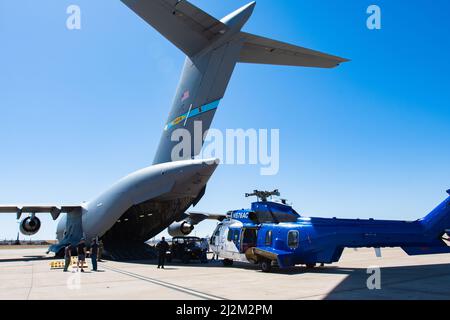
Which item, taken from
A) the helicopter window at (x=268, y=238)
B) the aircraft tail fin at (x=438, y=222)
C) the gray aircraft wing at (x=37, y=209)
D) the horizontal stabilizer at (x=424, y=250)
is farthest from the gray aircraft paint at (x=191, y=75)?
the horizontal stabilizer at (x=424, y=250)

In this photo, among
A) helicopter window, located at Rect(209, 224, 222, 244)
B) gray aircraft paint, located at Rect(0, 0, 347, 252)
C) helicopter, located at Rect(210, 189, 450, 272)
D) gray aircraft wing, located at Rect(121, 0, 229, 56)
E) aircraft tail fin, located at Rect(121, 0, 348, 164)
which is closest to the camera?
helicopter, located at Rect(210, 189, 450, 272)

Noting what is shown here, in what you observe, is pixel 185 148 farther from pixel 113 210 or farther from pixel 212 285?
pixel 212 285

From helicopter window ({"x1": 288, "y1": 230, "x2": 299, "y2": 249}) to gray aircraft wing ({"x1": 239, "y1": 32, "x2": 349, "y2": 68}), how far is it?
7449 millimetres

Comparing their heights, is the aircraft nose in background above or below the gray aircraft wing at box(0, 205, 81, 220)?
above

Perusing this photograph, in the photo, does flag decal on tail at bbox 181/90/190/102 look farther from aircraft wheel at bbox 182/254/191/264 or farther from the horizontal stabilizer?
the horizontal stabilizer

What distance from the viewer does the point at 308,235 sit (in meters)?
12.5

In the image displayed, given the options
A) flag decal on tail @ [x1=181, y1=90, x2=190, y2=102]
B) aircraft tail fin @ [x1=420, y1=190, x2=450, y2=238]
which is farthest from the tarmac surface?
flag decal on tail @ [x1=181, y1=90, x2=190, y2=102]

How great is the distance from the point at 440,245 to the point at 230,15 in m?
11.5

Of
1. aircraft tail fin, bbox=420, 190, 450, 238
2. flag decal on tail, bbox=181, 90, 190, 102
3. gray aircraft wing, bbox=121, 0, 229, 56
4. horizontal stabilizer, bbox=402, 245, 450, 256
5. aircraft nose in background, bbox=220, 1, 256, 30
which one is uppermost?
aircraft nose in background, bbox=220, 1, 256, 30

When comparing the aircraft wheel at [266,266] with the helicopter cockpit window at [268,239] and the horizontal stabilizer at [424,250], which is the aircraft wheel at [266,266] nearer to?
the helicopter cockpit window at [268,239]

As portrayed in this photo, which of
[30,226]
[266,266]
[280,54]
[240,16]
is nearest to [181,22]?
[240,16]

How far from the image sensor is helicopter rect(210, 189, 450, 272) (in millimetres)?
12570

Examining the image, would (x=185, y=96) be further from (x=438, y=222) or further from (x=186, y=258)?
(x=438, y=222)
